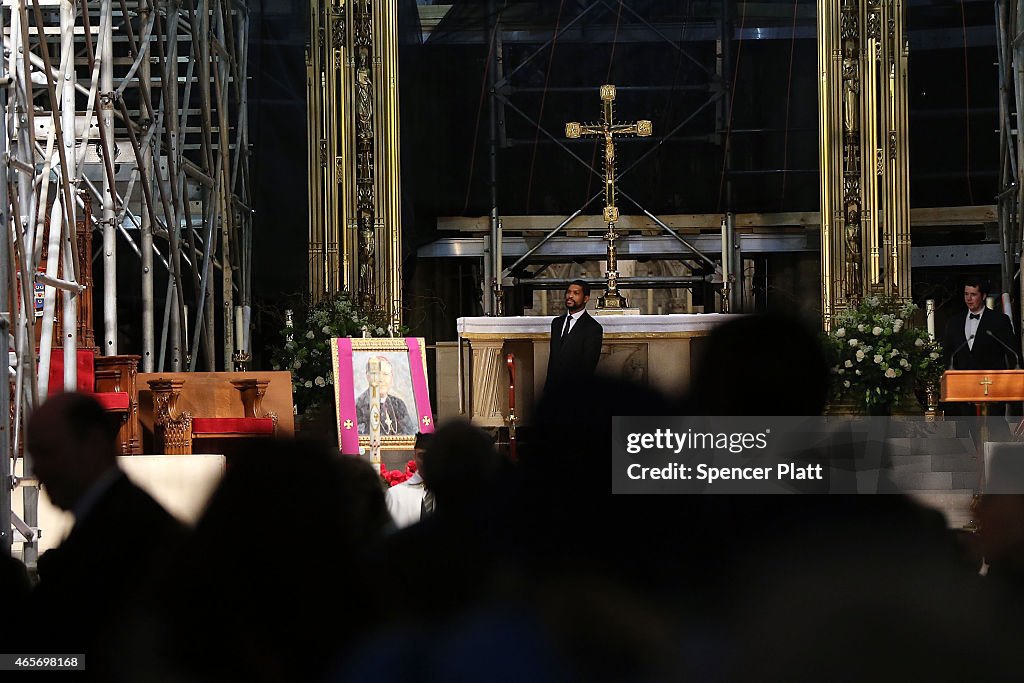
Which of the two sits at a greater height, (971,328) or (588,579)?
(971,328)

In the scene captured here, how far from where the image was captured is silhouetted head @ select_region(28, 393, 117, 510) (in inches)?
107

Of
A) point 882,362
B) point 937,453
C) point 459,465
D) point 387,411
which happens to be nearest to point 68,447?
point 459,465

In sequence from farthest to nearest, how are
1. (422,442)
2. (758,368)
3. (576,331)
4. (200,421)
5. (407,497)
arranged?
(576,331), (200,421), (407,497), (422,442), (758,368)

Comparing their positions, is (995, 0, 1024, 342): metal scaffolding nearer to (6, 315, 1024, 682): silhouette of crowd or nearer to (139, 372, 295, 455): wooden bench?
(139, 372, 295, 455): wooden bench

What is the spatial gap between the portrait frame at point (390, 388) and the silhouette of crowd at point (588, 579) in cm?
799

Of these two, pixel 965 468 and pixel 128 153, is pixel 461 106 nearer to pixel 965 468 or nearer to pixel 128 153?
pixel 128 153

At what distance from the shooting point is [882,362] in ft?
36.4

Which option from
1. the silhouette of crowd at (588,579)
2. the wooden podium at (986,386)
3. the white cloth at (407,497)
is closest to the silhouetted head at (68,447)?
the silhouette of crowd at (588,579)

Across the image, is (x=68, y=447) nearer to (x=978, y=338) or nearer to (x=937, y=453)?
(x=937, y=453)

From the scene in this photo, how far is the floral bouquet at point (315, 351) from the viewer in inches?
466

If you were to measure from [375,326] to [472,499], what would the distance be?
32.8 ft

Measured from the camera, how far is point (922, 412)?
11.7 meters

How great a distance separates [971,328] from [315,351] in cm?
522

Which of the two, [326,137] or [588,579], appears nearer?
[588,579]
